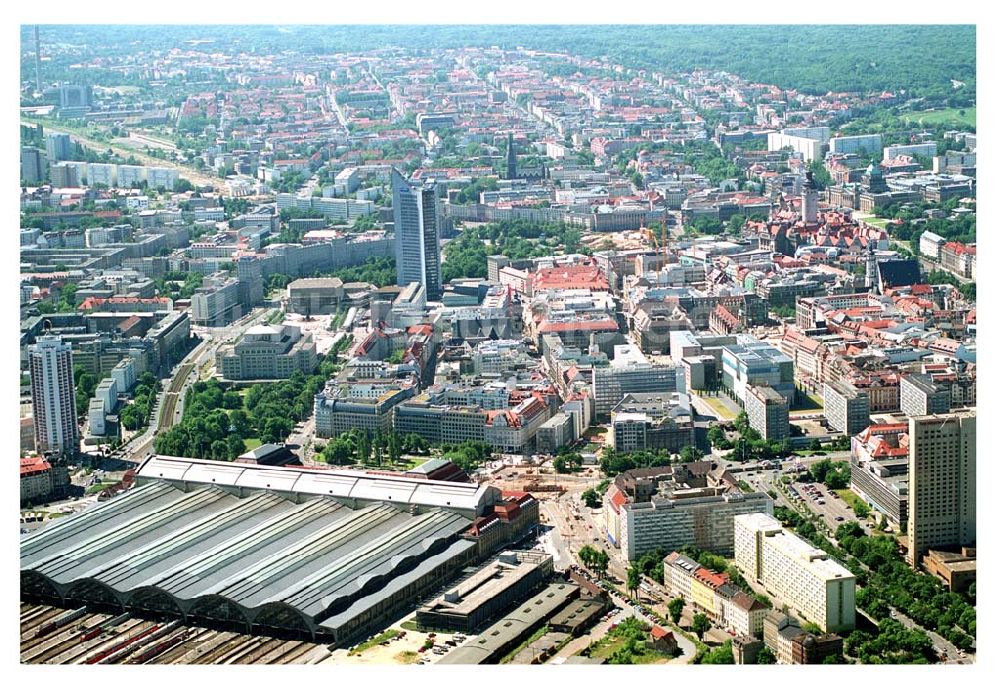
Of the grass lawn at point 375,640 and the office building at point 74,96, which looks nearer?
the grass lawn at point 375,640

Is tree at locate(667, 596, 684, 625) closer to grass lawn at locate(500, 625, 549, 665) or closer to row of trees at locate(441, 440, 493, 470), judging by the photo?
grass lawn at locate(500, 625, 549, 665)

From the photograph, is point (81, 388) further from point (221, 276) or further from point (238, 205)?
point (238, 205)

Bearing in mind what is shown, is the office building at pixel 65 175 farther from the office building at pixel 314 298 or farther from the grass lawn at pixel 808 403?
the grass lawn at pixel 808 403

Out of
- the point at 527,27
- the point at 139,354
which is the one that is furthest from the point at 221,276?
the point at 527,27

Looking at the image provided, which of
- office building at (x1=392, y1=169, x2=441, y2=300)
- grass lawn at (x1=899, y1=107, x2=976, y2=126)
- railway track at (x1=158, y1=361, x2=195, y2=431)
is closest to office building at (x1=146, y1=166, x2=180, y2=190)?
office building at (x1=392, y1=169, x2=441, y2=300)

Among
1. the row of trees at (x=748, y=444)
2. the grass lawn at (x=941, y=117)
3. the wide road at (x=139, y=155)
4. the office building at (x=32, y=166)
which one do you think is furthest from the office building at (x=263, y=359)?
the grass lawn at (x=941, y=117)
